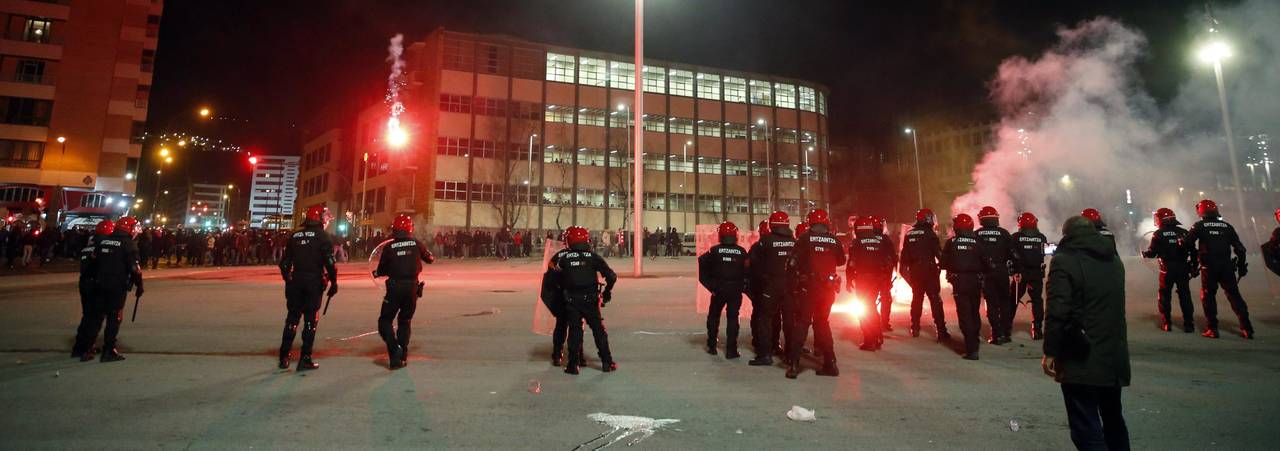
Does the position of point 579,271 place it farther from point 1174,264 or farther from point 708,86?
point 708,86

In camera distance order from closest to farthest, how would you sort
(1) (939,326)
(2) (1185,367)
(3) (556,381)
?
1. (3) (556,381)
2. (2) (1185,367)
3. (1) (939,326)

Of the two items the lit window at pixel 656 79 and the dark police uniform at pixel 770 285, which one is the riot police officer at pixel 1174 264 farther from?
the lit window at pixel 656 79

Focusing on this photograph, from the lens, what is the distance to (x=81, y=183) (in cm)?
A: 4247

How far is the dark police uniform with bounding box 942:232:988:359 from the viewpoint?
278 inches

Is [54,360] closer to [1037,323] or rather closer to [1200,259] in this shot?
[1037,323]

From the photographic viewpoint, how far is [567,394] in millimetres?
5324

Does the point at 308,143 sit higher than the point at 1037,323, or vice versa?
the point at 308,143

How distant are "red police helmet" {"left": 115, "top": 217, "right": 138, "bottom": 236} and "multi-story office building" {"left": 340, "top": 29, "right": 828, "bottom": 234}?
37963mm

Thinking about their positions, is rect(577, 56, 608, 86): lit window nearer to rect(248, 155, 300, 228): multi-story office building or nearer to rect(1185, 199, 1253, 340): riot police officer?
rect(1185, 199, 1253, 340): riot police officer

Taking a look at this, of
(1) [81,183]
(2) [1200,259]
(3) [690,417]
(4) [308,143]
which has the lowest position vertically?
(3) [690,417]

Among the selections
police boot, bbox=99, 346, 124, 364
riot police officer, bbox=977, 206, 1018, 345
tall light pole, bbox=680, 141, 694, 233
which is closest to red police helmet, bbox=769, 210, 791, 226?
riot police officer, bbox=977, 206, 1018, 345

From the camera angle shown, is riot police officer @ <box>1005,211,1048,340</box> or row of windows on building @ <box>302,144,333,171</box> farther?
row of windows on building @ <box>302,144,333,171</box>

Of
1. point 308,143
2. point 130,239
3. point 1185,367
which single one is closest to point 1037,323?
point 1185,367

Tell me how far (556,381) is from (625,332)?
2978mm
